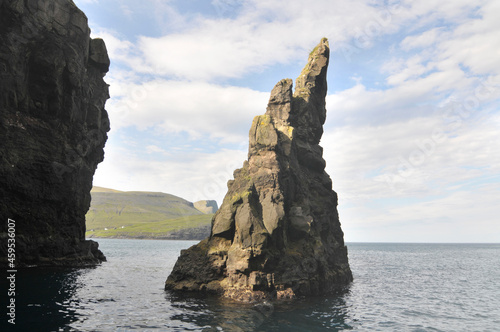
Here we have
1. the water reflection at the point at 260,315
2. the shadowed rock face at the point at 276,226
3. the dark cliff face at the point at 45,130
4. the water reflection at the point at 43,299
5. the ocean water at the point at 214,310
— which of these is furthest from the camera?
the dark cliff face at the point at 45,130

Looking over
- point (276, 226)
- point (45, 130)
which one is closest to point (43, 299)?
point (276, 226)

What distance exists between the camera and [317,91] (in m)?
56.4

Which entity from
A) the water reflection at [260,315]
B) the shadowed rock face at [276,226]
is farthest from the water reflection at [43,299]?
the shadowed rock face at [276,226]

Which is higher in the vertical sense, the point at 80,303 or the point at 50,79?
the point at 50,79

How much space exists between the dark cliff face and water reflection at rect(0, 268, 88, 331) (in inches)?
299

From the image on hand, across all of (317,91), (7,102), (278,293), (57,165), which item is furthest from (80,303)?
(317,91)

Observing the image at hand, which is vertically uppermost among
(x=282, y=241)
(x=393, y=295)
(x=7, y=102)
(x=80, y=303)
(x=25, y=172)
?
(x=7, y=102)

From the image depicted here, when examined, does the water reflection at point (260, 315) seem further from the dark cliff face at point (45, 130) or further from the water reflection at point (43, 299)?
the dark cliff face at point (45, 130)

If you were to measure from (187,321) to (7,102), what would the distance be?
43.4 m

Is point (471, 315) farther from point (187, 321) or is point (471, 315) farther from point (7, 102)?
point (7, 102)

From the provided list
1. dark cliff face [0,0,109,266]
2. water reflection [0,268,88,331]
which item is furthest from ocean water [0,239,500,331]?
dark cliff face [0,0,109,266]

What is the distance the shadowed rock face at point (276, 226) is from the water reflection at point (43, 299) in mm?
11843

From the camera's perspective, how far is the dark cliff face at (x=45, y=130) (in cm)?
4706

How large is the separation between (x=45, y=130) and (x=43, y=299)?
32431 millimetres
